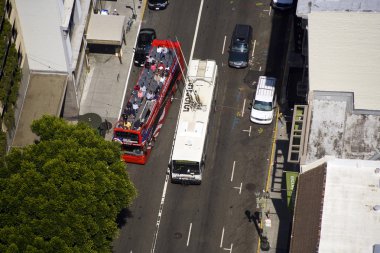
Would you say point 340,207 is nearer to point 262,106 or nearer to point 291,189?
point 291,189

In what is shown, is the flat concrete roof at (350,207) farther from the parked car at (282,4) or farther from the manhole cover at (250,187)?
the parked car at (282,4)

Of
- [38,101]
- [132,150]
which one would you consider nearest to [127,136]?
[132,150]

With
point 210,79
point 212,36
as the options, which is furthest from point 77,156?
point 212,36

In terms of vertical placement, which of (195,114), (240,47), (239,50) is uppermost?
(240,47)

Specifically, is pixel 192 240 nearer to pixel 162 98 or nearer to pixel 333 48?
pixel 162 98

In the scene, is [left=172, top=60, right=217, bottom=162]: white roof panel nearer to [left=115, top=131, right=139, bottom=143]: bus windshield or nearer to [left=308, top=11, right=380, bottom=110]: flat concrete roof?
[left=115, top=131, right=139, bottom=143]: bus windshield

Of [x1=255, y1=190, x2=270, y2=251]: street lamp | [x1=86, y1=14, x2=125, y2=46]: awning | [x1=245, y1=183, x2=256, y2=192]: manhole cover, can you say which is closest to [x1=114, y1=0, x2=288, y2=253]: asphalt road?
[x1=245, y1=183, x2=256, y2=192]: manhole cover
